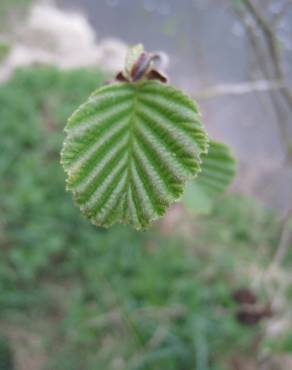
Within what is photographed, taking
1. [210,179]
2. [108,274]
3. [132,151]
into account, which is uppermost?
[108,274]

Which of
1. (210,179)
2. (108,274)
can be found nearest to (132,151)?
(210,179)

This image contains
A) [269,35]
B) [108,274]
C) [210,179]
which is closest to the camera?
[210,179]

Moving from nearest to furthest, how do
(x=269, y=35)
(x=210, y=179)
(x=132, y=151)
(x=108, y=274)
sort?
1. (x=132, y=151)
2. (x=210, y=179)
3. (x=269, y=35)
4. (x=108, y=274)

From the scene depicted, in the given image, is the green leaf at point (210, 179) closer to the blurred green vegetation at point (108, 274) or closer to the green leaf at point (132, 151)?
the green leaf at point (132, 151)

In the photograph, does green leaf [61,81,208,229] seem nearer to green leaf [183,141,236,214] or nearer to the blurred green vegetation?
green leaf [183,141,236,214]

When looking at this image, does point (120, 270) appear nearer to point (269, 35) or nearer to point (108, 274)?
point (108, 274)

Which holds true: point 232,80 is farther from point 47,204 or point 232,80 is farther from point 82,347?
point 82,347

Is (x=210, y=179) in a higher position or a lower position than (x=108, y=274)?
lower
